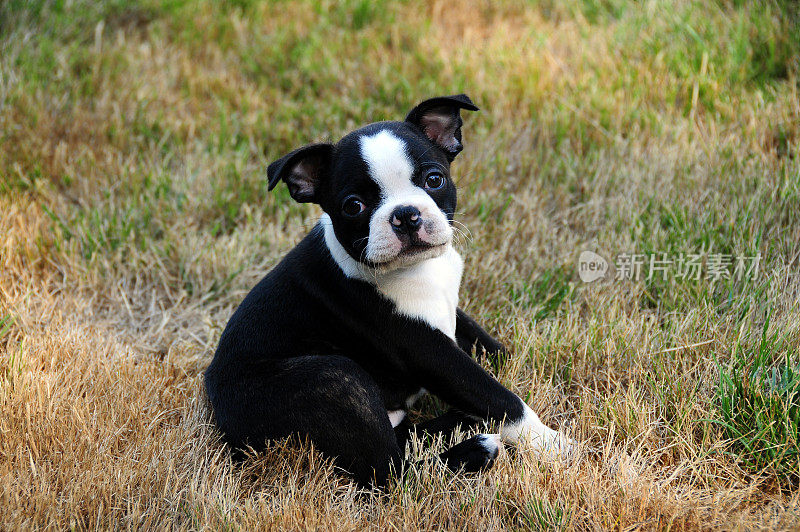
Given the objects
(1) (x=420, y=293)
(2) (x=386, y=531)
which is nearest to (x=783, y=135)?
(1) (x=420, y=293)

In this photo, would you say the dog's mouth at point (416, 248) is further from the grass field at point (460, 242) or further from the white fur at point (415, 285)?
the grass field at point (460, 242)

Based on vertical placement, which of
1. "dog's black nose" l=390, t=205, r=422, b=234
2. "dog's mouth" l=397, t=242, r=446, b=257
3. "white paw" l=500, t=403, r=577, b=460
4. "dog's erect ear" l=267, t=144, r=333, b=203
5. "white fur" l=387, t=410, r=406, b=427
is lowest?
"white fur" l=387, t=410, r=406, b=427

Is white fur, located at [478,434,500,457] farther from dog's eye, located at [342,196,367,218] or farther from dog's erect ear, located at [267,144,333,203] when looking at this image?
dog's erect ear, located at [267,144,333,203]

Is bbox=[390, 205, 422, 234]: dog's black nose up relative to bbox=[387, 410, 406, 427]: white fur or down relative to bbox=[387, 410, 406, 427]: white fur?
up

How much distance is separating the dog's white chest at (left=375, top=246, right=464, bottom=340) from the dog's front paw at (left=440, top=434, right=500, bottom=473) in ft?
1.58

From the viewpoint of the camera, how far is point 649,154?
18.3 feet

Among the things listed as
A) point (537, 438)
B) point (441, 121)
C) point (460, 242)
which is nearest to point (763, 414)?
point (537, 438)

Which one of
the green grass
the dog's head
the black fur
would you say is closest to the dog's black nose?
the dog's head

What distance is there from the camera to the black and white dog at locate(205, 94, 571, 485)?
10.2ft

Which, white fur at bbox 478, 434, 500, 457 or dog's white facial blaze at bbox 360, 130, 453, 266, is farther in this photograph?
white fur at bbox 478, 434, 500, 457

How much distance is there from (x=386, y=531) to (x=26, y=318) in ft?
8.71

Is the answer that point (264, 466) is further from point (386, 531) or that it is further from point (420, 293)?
point (420, 293)

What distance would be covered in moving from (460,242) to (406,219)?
1956 mm

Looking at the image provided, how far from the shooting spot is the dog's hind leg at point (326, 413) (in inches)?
122
